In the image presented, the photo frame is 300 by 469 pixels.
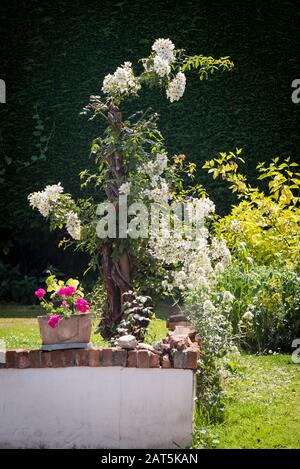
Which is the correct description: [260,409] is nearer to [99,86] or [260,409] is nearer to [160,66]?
[160,66]

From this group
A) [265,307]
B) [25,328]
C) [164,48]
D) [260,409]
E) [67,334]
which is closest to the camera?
[67,334]

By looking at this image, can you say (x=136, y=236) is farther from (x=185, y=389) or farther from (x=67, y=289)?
(x=185, y=389)

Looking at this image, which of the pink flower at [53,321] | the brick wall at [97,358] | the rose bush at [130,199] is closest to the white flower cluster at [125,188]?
the rose bush at [130,199]

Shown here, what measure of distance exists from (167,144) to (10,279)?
2.21 meters

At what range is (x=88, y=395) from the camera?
358 cm

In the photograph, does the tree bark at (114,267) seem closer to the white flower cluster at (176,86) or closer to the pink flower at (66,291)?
the white flower cluster at (176,86)

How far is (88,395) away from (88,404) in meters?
0.04

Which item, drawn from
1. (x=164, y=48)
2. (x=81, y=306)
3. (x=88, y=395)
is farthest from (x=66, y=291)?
(x=164, y=48)

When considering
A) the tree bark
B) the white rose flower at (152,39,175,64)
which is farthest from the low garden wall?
the white rose flower at (152,39,175,64)

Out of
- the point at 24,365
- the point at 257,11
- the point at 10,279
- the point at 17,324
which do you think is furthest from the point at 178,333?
the point at 257,11

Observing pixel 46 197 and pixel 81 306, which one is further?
pixel 46 197

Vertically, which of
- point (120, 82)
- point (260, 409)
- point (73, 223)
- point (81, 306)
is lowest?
point (260, 409)

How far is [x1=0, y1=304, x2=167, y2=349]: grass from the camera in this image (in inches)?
225
